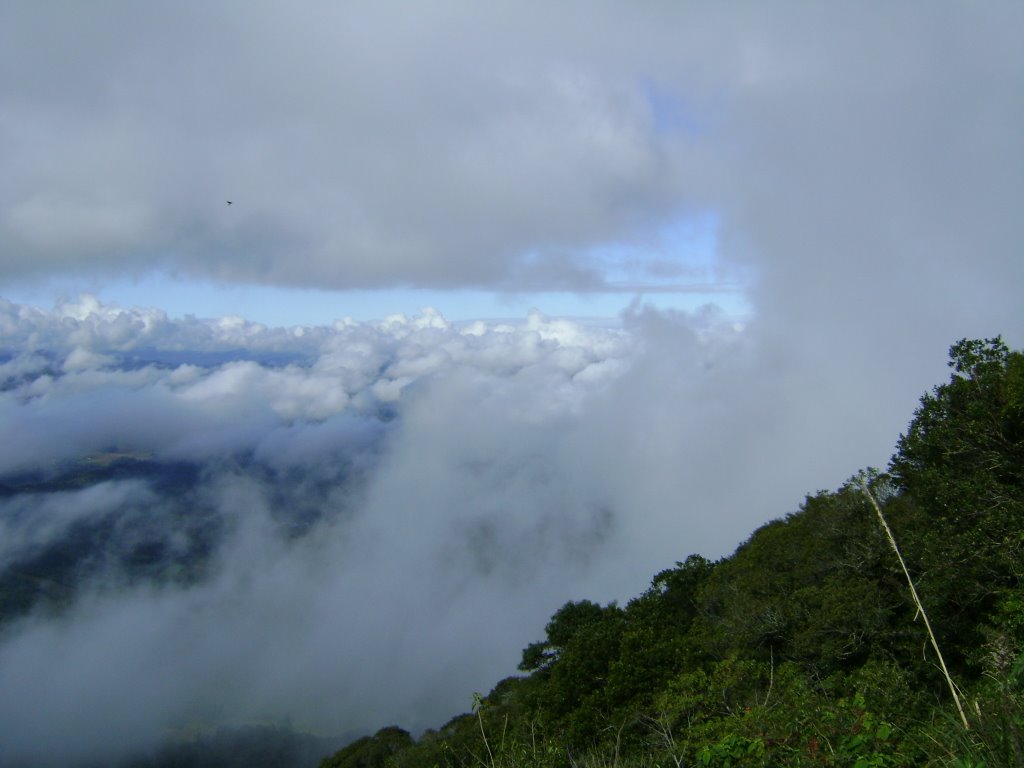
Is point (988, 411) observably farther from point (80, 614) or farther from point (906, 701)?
point (80, 614)

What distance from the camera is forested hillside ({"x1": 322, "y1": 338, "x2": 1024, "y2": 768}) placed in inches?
534

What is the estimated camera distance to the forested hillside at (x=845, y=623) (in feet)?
44.5

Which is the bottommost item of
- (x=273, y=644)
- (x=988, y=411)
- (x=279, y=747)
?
(x=279, y=747)

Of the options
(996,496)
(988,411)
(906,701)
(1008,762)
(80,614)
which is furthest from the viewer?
(80,614)

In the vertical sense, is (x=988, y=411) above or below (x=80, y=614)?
below

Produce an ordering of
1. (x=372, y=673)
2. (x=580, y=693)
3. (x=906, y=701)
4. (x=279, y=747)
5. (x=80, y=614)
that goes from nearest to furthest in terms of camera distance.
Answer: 1. (x=906, y=701)
2. (x=580, y=693)
3. (x=279, y=747)
4. (x=372, y=673)
5. (x=80, y=614)

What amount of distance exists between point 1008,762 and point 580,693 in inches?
692

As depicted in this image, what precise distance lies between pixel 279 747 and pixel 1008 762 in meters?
121

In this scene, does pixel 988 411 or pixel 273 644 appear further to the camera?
pixel 273 644

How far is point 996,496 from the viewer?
1648cm

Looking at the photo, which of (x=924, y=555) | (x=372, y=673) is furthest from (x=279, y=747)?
(x=924, y=555)

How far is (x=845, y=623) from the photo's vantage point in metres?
17.9

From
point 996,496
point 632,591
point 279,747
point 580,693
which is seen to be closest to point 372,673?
point 279,747

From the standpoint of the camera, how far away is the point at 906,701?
35.1ft
